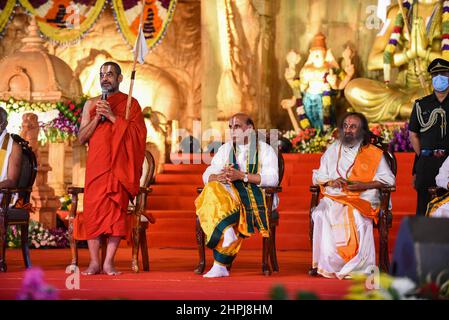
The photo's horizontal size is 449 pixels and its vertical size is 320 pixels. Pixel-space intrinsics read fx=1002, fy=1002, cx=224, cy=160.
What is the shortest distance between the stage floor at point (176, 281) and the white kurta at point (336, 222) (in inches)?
8.3

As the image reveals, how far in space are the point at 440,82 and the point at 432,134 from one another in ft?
1.35

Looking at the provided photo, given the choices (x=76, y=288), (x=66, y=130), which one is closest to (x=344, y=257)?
(x=76, y=288)

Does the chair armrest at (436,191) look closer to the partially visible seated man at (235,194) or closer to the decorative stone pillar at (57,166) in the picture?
the partially visible seated man at (235,194)

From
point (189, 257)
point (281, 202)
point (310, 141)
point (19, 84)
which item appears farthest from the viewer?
point (310, 141)

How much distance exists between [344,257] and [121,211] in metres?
1.68

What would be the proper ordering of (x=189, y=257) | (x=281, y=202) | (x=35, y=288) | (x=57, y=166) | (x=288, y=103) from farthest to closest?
(x=288, y=103)
(x=57, y=166)
(x=281, y=202)
(x=189, y=257)
(x=35, y=288)

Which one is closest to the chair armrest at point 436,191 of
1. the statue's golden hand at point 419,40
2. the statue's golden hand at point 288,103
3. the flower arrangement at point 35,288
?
the flower arrangement at point 35,288

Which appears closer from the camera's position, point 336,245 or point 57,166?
point 336,245

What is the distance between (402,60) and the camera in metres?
13.8

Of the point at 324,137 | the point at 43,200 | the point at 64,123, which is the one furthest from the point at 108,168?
the point at 324,137

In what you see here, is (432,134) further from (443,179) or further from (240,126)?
(240,126)

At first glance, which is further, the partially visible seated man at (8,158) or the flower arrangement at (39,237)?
the flower arrangement at (39,237)

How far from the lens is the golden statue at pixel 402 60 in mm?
13570

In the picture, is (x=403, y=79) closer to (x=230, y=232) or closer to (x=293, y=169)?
(x=293, y=169)
